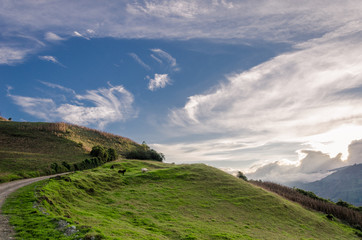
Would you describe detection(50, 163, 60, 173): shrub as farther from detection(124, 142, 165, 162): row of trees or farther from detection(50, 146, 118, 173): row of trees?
detection(124, 142, 165, 162): row of trees

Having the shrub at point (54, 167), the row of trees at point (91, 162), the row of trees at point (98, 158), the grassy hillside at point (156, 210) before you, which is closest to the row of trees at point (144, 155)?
the row of trees at point (98, 158)

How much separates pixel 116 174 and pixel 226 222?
24718mm

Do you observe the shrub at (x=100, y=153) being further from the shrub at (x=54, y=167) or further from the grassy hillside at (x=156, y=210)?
the shrub at (x=54, y=167)

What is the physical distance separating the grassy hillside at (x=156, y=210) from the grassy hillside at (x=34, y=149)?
1186 centimetres

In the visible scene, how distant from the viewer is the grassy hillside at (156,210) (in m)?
17.2

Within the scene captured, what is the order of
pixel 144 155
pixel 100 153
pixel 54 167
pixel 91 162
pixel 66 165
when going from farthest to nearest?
pixel 144 155 < pixel 100 153 < pixel 91 162 < pixel 66 165 < pixel 54 167

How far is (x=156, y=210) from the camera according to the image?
3019cm

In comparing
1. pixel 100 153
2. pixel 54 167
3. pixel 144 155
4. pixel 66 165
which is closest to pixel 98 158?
pixel 100 153

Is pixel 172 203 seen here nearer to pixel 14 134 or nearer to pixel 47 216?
pixel 47 216

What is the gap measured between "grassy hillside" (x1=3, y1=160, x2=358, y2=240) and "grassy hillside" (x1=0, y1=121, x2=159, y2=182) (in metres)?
11.9

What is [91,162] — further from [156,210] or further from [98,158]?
[156,210]

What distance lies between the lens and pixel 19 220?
16078 millimetres

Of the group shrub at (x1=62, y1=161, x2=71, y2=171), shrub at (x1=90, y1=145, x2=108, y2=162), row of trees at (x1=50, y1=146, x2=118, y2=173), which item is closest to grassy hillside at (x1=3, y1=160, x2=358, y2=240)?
row of trees at (x1=50, y1=146, x2=118, y2=173)

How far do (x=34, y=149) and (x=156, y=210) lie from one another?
46468 mm
